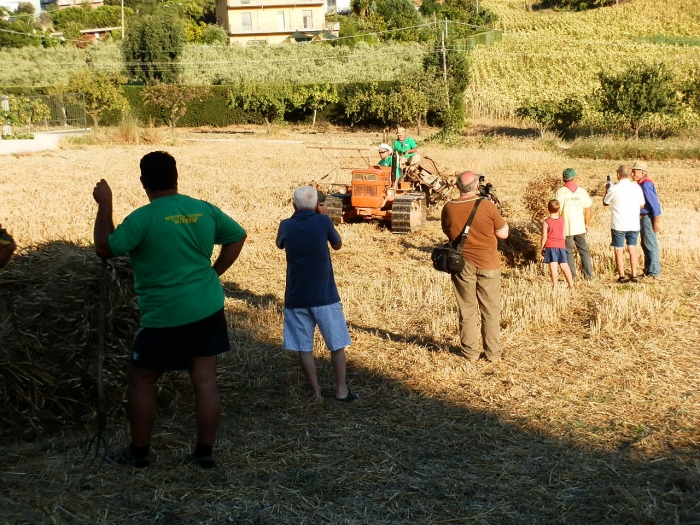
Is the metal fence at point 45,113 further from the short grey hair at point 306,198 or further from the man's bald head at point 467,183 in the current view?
the short grey hair at point 306,198

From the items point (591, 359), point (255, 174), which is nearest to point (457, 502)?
point (591, 359)

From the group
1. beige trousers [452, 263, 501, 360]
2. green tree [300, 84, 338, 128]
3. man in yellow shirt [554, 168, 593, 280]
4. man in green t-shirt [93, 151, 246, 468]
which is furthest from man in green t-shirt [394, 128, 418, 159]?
green tree [300, 84, 338, 128]

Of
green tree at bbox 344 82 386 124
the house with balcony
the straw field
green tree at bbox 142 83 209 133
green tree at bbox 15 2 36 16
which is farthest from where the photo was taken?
green tree at bbox 15 2 36 16

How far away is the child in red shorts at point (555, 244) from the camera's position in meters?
9.72

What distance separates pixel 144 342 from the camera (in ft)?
15.1

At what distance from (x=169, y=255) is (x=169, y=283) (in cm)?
16

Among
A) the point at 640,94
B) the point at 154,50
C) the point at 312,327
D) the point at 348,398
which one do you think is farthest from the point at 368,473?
the point at 154,50

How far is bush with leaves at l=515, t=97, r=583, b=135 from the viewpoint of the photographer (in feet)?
108

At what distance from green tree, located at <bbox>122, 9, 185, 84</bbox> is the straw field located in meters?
47.5

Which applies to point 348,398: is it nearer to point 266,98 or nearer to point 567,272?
point 567,272

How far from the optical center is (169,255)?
4.53 meters

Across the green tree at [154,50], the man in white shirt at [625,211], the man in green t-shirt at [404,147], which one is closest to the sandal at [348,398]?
the man in white shirt at [625,211]

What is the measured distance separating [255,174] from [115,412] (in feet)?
53.2

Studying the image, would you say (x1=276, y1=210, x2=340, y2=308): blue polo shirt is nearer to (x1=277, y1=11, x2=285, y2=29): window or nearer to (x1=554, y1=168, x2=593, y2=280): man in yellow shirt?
(x1=554, y1=168, x2=593, y2=280): man in yellow shirt
